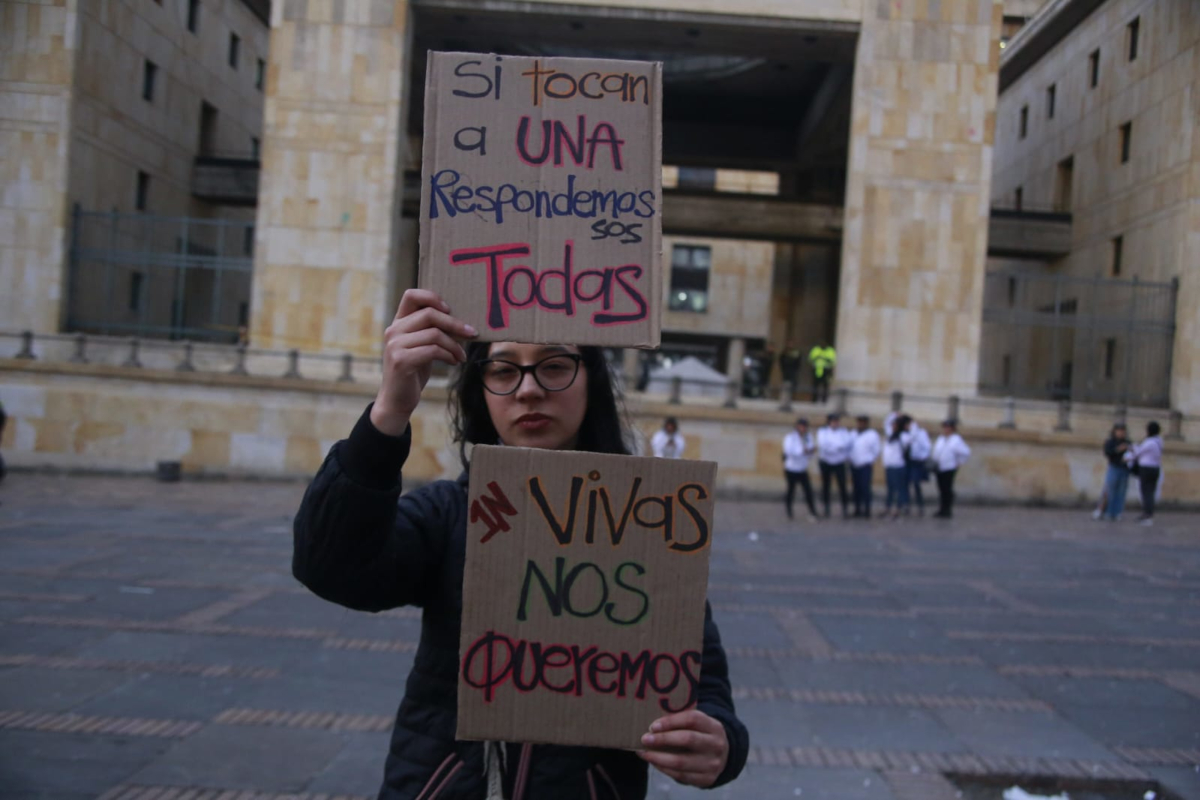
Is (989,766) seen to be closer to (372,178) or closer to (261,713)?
(261,713)

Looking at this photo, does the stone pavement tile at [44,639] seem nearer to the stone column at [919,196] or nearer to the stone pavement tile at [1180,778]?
the stone pavement tile at [1180,778]

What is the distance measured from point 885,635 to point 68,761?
19.3 feet

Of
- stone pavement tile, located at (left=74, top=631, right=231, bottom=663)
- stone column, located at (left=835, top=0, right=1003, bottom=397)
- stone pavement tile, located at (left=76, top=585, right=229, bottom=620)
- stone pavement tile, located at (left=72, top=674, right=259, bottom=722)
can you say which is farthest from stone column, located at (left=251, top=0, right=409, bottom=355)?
stone pavement tile, located at (left=72, top=674, right=259, bottom=722)

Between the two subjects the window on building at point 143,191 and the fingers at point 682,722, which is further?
Answer: the window on building at point 143,191

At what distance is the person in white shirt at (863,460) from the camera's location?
698 inches

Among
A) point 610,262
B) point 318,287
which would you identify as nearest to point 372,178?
point 318,287

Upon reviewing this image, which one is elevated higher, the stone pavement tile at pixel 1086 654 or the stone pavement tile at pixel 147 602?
the stone pavement tile at pixel 1086 654

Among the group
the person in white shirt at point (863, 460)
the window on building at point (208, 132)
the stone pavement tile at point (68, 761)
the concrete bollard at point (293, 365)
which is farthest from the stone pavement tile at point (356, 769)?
the window on building at point (208, 132)

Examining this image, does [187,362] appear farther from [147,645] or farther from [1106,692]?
[1106,692]

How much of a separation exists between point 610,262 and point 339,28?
82.0 ft

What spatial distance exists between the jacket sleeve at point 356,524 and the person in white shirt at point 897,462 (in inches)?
659

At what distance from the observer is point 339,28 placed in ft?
81.8

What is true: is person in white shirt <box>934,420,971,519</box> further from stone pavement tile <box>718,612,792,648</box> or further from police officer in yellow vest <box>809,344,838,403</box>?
stone pavement tile <box>718,612,792,648</box>

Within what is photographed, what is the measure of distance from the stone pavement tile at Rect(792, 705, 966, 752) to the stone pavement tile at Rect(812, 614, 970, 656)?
1.55 metres
